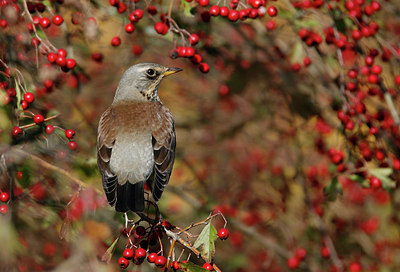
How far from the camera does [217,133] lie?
18.0 ft

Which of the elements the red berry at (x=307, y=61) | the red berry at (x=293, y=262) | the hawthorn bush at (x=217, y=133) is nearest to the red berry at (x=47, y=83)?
the hawthorn bush at (x=217, y=133)

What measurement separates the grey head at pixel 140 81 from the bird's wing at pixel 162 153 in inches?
10.7

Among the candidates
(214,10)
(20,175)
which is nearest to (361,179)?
(214,10)

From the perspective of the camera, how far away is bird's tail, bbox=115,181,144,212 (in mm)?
2619

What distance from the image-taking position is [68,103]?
4.12 m

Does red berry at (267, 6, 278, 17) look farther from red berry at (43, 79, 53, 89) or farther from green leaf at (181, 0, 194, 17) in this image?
red berry at (43, 79, 53, 89)

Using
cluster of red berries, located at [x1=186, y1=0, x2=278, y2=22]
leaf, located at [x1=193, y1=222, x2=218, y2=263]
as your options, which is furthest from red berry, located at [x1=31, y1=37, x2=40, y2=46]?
leaf, located at [x1=193, y1=222, x2=218, y2=263]

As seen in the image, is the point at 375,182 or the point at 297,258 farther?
the point at 297,258

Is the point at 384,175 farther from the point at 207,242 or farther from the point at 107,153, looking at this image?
the point at 107,153

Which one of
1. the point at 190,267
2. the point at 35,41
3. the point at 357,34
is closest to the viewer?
the point at 190,267

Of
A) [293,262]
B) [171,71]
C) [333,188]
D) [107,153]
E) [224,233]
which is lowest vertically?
[293,262]

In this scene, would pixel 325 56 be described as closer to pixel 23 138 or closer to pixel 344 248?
pixel 344 248

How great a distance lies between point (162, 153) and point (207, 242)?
2.81 ft

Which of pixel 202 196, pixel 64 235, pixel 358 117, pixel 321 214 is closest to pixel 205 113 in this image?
pixel 202 196
